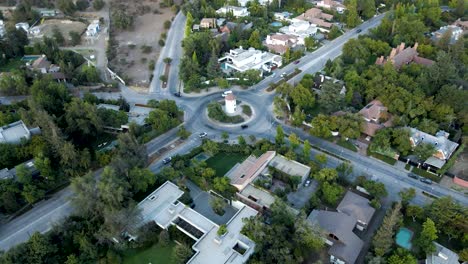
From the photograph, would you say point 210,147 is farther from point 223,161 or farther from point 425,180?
point 425,180

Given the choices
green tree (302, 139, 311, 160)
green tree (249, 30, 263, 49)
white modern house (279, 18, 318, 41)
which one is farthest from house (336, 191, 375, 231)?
white modern house (279, 18, 318, 41)

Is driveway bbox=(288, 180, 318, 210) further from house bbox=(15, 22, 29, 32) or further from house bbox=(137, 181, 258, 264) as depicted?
house bbox=(15, 22, 29, 32)

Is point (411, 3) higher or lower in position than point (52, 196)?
higher

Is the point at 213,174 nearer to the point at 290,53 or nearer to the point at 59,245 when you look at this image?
the point at 59,245

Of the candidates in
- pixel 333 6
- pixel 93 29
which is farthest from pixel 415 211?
pixel 93 29

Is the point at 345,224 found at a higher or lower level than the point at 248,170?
lower

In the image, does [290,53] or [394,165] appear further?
[290,53]

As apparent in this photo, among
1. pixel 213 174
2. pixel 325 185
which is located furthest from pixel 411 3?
pixel 213 174
